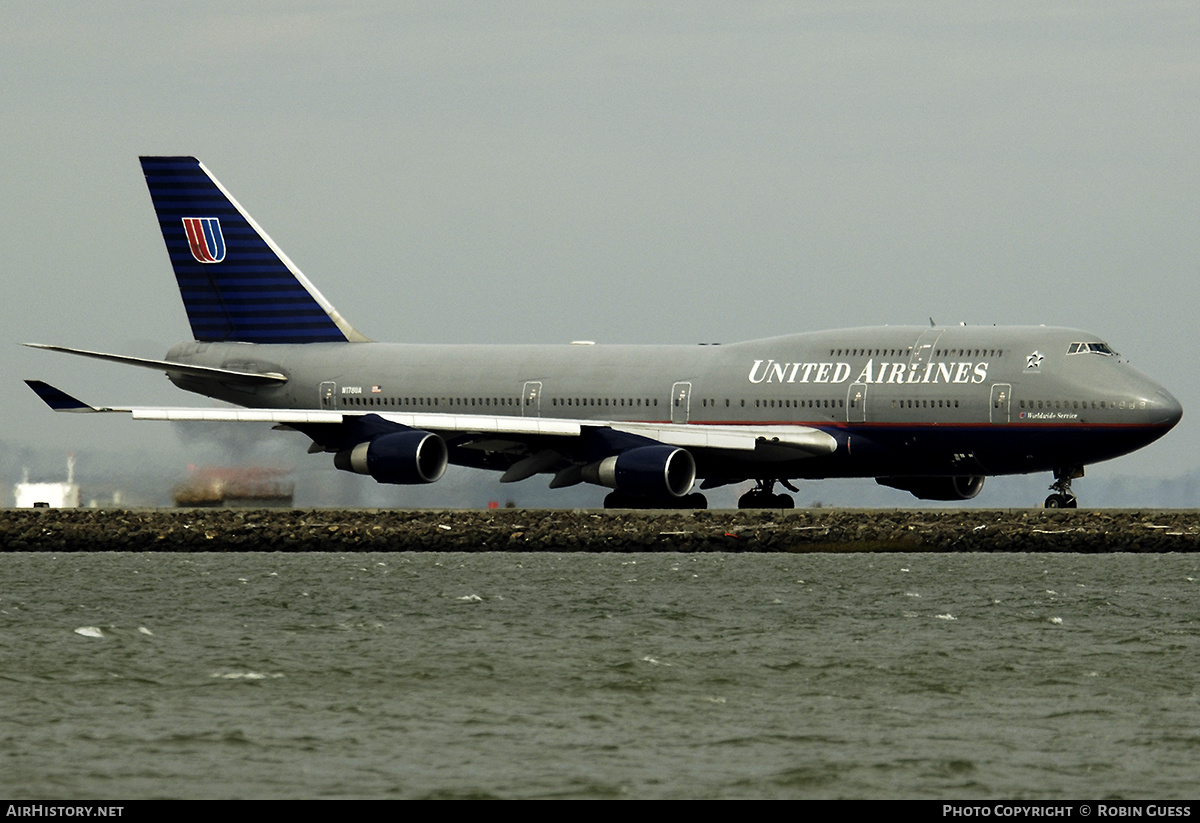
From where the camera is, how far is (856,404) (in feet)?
142

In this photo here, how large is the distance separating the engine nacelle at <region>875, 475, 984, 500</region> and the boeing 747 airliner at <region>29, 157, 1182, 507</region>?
0.20 ft

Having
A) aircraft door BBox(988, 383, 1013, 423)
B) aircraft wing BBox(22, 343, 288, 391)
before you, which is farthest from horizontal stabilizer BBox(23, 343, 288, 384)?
aircraft door BBox(988, 383, 1013, 423)

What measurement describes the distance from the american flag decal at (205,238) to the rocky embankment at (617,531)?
8.28 m

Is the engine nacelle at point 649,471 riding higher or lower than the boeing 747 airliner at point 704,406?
lower

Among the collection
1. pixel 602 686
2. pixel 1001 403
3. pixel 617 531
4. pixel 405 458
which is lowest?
pixel 602 686

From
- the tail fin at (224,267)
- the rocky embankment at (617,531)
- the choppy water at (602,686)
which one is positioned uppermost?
the tail fin at (224,267)

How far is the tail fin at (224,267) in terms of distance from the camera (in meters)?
52.8

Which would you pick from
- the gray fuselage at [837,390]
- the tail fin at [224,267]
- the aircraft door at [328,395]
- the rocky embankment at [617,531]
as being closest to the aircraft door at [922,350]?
the gray fuselage at [837,390]

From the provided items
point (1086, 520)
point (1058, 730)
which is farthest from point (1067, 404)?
point (1058, 730)

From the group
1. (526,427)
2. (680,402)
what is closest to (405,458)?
(526,427)

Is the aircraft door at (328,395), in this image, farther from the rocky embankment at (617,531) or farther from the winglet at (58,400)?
the winglet at (58,400)

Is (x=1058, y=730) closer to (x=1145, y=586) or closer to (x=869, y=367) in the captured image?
(x=1145, y=586)

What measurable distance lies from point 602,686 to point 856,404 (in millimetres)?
22996

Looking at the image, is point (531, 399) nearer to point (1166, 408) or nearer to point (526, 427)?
point (526, 427)
